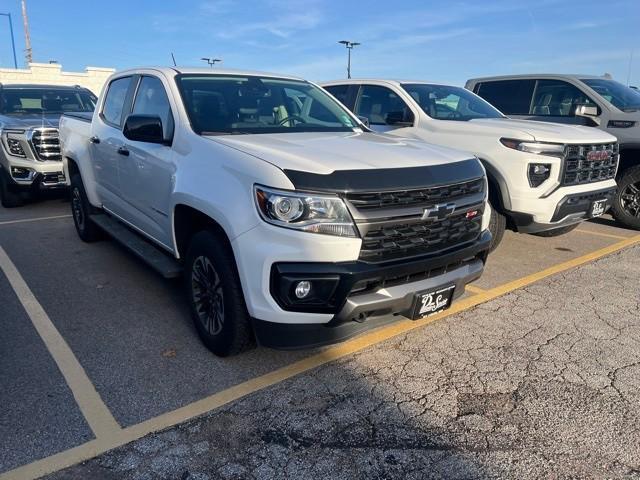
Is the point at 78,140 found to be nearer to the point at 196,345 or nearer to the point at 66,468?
the point at 196,345

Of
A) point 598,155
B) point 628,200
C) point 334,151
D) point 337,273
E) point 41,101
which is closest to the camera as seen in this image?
point 337,273

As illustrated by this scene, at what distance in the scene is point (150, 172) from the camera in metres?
3.85

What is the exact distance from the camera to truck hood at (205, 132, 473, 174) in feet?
9.30

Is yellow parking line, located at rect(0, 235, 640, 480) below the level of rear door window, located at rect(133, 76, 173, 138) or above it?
below

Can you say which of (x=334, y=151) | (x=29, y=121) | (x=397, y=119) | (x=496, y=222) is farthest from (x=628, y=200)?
(x=29, y=121)

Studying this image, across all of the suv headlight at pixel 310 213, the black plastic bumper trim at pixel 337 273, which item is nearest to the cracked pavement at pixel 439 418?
the black plastic bumper trim at pixel 337 273

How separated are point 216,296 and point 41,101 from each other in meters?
7.69

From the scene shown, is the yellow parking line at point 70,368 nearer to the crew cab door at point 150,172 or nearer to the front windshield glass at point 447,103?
the crew cab door at point 150,172

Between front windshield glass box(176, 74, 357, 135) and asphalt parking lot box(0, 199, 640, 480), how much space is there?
61.4 inches

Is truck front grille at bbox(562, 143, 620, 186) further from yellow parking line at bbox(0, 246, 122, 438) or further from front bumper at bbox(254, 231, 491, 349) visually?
yellow parking line at bbox(0, 246, 122, 438)

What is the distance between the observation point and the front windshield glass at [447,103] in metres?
6.21

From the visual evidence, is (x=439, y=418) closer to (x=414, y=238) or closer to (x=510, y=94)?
(x=414, y=238)

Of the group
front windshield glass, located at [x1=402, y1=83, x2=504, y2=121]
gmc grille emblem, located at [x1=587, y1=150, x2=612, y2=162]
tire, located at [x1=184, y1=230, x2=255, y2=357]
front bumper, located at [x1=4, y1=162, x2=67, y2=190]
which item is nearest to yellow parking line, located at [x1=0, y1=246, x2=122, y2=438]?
tire, located at [x1=184, y1=230, x2=255, y2=357]

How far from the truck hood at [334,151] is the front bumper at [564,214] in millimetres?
1819
